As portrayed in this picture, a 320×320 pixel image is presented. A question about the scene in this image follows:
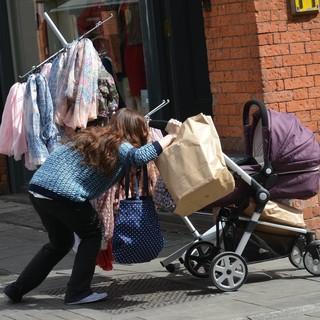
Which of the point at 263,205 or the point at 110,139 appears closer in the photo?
the point at 110,139

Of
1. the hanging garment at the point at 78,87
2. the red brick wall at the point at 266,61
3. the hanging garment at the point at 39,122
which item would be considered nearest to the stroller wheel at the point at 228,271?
the red brick wall at the point at 266,61

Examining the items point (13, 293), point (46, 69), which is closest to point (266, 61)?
point (46, 69)

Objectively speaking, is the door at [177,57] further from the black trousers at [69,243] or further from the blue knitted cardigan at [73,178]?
the blue knitted cardigan at [73,178]

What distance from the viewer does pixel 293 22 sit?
8867 millimetres

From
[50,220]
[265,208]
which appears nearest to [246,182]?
[265,208]

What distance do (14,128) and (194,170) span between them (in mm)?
1994

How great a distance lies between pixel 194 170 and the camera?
711 centimetres

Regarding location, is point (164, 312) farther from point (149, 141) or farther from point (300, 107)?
point (300, 107)

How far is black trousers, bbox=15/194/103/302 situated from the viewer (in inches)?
288

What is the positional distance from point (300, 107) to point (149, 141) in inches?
76.3

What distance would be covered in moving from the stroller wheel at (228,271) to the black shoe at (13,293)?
58.2 inches

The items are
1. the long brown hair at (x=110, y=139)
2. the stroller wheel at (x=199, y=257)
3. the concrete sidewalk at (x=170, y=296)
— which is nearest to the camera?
the concrete sidewalk at (x=170, y=296)

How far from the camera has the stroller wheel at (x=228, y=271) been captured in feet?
24.5

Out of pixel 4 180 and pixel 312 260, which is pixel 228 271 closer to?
pixel 312 260
